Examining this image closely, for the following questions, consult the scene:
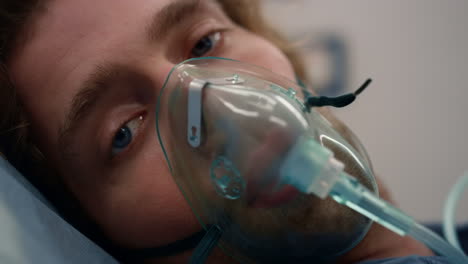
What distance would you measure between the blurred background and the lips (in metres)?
1.38

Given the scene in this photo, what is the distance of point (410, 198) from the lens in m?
1.90

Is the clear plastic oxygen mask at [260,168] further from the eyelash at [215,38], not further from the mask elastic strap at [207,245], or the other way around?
the eyelash at [215,38]

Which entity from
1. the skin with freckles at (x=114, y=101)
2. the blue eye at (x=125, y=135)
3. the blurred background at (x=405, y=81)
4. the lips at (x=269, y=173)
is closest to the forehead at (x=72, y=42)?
the skin with freckles at (x=114, y=101)

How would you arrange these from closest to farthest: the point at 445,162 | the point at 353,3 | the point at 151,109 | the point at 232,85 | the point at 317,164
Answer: the point at 317,164
the point at 232,85
the point at 151,109
the point at 445,162
the point at 353,3

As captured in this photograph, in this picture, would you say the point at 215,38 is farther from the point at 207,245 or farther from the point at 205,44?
the point at 207,245

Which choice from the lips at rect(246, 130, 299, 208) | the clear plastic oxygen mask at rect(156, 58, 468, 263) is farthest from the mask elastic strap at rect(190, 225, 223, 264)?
the lips at rect(246, 130, 299, 208)

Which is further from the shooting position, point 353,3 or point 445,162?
point 353,3

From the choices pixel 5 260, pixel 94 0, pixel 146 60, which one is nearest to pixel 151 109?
pixel 146 60

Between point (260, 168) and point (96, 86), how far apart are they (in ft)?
1.20

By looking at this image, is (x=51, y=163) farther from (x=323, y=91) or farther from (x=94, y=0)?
(x=323, y=91)

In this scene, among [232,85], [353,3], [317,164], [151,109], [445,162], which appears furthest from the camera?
[353,3]

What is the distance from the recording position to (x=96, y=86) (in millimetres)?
678

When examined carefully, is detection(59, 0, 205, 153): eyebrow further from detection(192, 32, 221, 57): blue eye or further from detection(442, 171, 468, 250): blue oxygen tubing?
detection(442, 171, 468, 250): blue oxygen tubing

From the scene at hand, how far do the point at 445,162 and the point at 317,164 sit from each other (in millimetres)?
1688
